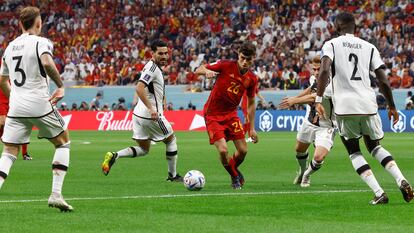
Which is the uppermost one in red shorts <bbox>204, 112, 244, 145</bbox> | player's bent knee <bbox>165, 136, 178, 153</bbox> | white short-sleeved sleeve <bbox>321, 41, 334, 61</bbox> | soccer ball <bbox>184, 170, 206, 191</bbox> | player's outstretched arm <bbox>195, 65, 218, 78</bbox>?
white short-sleeved sleeve <bbox>321, 41, 334, 61</bbox>

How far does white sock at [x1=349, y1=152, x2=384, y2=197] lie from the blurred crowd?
1161 inches

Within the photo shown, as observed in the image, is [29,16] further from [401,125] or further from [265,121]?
[265,121]

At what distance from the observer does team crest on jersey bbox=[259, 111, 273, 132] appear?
41.6 m

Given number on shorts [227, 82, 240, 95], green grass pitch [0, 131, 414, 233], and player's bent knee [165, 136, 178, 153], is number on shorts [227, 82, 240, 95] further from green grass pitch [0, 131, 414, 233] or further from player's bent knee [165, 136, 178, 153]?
player's bent knee [165, 136, 178, 153]

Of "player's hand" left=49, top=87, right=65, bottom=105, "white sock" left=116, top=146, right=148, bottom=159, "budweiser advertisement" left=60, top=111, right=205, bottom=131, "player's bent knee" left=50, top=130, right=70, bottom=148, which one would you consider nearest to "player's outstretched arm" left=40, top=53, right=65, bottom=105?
"player's hand" left=49, top=87, right=65, bottom=105

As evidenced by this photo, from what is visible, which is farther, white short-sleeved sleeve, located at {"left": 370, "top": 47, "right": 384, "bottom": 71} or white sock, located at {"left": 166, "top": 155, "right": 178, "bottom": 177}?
white sock, located at {"left": 166, "top": 155, "right": 178, "bottom": 177}

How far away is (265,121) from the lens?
41812mm

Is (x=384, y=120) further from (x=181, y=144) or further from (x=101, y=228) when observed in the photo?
(x=101, y=228)

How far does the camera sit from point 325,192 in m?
13.9

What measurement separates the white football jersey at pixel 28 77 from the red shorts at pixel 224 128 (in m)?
4.58

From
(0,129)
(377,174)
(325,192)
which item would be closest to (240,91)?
(325,192)

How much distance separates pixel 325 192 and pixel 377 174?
4.10m

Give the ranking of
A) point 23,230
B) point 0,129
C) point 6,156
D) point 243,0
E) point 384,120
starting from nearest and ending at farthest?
1. point 23,230
2. point 6,156
3. point 0,129
4. point 384,120
5. point 243,0

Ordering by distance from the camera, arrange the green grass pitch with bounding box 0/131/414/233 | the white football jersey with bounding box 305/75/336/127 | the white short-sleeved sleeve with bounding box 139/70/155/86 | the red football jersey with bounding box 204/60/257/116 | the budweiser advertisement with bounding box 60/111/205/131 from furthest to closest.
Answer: the budweiser advertisement with bounding box 60/111/205/131 < the white short-sleeved sleeve with bounding box 139/70/155/86 < the white football jersey with bounding box 305/75/336/127 < the red football jersey with bounding box 204/60/257/116 < the green grass pitch with bounding box 0/131/414/233
